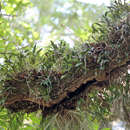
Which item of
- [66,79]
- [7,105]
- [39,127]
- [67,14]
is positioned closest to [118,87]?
[66,79]

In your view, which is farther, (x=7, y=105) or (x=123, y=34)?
(x=7, y=105)

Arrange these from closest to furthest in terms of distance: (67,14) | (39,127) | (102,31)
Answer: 1. (102,31)
2. (39,127)
3. (67,14)

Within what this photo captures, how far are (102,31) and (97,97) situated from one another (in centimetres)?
36

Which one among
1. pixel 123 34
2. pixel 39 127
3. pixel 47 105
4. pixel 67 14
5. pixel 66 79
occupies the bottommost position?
pixel 39 127

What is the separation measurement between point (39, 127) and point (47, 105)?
181 millimetres

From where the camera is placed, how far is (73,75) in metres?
1.10

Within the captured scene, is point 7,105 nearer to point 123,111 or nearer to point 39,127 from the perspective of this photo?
point 39,127

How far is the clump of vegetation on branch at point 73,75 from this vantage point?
3.47ft

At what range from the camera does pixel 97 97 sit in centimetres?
125

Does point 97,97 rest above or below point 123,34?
below

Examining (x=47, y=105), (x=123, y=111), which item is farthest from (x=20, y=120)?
(x=123, y=111)

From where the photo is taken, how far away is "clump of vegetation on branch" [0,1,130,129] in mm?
1059

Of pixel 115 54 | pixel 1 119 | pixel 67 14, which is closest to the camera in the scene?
pixel 115 54

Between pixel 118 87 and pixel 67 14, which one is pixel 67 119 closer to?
pixel 118 87
